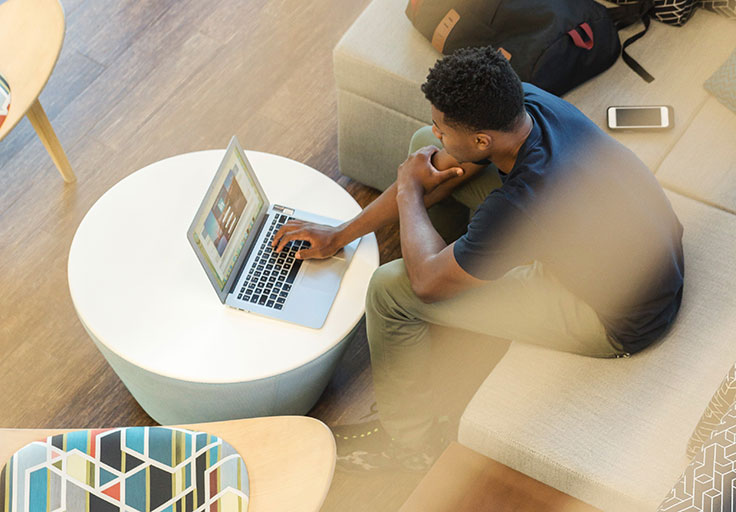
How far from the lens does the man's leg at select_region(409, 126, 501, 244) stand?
1.85 m

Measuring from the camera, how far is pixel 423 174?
1765 mm

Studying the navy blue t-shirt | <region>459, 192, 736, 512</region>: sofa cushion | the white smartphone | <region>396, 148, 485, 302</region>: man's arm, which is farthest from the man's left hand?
the white smartphone

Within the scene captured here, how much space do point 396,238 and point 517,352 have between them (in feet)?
2.28

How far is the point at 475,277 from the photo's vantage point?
150 centimetres

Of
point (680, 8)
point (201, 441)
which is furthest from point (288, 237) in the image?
point (680, 8)

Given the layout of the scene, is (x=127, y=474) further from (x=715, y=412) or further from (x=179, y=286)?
(x=715, y=412)

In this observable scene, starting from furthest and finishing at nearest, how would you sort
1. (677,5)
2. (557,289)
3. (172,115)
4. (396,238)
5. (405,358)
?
1. (172,115)
2. (396,238)
3. (677,5)
4. (405,358)
5. (557,289)

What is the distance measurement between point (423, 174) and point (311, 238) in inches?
10.9

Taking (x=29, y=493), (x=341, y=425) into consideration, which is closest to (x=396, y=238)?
(x=341, y=425)

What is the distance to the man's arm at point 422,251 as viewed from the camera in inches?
60.5

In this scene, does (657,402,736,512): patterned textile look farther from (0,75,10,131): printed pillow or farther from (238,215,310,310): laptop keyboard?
(0,75,10,131): printed pillow

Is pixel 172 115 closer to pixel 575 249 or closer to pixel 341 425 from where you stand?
pixel 341 425

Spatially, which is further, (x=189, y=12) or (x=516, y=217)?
(x=189, y=12)

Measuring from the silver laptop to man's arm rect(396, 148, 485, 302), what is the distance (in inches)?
7.1
